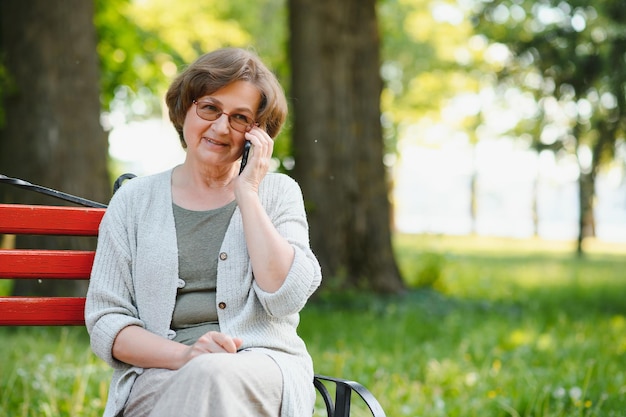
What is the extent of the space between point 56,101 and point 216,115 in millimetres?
4475

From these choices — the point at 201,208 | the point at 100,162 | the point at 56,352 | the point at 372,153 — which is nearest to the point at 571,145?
the point at 372,153

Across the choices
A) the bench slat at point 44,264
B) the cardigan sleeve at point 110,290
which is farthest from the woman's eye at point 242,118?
the bench slat at point 44,264

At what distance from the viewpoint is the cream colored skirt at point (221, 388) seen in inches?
87.1

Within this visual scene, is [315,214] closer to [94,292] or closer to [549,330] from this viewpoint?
[549,330]

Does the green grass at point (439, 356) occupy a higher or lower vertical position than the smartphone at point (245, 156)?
lower

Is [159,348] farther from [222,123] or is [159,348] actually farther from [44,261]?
[222,123]

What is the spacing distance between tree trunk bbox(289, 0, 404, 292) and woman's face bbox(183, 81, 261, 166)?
20.3 feet

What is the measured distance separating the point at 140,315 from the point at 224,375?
49 centimetres

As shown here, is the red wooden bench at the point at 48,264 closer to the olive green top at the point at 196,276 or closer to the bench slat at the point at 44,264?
the bench slat at the point at 44,264

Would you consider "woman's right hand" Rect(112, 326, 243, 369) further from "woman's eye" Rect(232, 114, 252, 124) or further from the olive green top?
Answer: "woman's eye" Rect(232, 114, 252, 124)

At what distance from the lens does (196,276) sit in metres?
2.64

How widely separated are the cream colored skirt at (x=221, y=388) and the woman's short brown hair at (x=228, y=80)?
808 millimetres

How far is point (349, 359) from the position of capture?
5707 mm

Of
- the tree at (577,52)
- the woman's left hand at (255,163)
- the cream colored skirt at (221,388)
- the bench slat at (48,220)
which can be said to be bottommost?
the cream colored skirt at (221,388)
